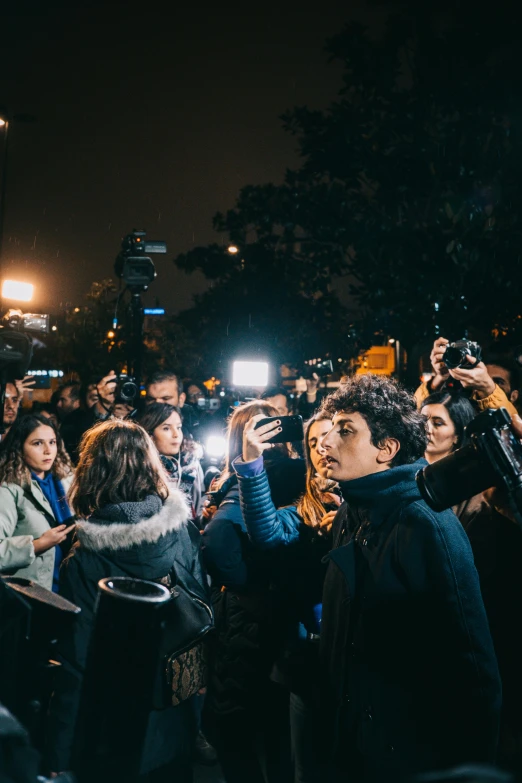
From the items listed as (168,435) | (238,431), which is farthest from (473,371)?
(168,435)

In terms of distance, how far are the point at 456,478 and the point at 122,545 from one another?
1.80 m

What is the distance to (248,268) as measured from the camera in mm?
24500

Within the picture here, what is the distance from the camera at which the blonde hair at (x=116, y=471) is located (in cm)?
302

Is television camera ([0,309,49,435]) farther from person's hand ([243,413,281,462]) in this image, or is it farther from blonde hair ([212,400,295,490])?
person's hand ([243,413,281,462])

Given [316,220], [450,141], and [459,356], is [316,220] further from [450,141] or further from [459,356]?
[459,356]

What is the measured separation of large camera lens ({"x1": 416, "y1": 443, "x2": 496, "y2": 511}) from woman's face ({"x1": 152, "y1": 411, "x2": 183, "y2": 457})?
383cm

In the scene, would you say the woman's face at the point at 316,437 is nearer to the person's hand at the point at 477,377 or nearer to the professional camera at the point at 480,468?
the person's hand at the point at 477,377

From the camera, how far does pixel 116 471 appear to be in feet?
9.96

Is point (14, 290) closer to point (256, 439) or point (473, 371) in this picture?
point (256, 439)

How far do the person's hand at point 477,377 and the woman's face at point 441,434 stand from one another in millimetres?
530

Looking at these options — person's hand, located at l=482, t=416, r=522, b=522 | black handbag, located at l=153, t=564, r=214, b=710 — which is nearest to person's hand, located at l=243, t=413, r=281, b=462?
black handbag, located at l=153, t=564, r=214, b=710

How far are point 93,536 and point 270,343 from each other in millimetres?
26292

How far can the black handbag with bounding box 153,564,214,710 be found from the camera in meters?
2.44

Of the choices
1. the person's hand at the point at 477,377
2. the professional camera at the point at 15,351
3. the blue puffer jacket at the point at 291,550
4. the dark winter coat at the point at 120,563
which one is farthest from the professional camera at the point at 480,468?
the professional camera at the point at 15,351
